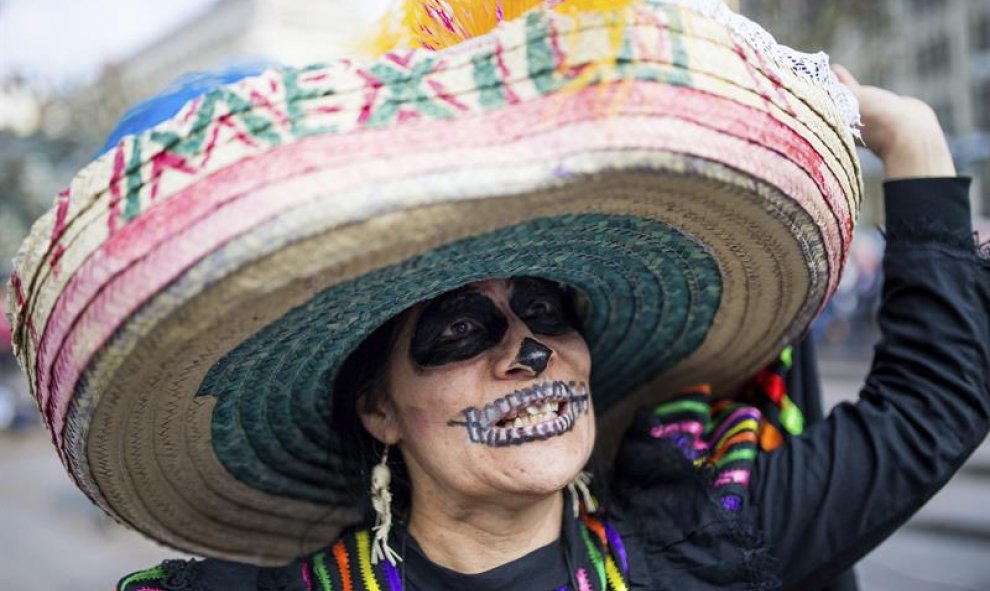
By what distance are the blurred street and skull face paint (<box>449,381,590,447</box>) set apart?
3989mm

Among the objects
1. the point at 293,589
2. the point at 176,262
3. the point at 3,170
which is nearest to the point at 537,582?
the point at 293,589

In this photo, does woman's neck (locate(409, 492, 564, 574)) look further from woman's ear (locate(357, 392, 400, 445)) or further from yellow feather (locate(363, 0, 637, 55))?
yellow feather (locate(363, 0, 637, 55))

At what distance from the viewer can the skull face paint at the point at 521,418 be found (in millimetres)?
1344

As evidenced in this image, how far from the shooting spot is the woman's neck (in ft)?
4.76

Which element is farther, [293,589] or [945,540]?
[945,540]

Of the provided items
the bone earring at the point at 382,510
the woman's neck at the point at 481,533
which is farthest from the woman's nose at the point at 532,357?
the bone earring at the point at 382,510

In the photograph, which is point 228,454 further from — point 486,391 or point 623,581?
point 623,581

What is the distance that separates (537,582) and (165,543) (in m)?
0.65

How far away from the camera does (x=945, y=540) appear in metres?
5.21

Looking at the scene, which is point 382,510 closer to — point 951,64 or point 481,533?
point 481,533

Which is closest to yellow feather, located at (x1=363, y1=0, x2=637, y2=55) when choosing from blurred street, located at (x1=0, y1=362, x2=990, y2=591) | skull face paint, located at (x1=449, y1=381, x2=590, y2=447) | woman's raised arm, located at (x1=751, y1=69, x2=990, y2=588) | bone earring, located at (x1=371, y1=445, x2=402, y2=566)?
skull face paint, located at (x1=449, y1=381, x2=590, y2=447)

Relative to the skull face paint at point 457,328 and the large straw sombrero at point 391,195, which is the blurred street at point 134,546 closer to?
the skull face paint at point 457,328

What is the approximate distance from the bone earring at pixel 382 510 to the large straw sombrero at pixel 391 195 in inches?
12.2

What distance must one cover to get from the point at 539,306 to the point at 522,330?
0.22ft
